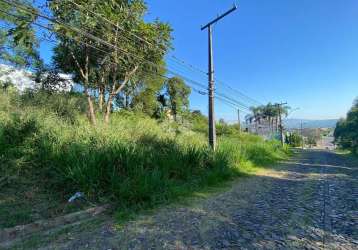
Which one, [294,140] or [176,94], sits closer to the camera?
[176,94]

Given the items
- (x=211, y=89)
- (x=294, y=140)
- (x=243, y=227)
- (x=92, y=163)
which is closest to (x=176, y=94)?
(x=211, y=89)

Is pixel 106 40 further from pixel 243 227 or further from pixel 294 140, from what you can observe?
pixel 294 140

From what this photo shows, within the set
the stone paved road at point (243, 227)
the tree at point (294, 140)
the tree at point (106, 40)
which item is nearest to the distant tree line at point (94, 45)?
the tree at point (106, 40)

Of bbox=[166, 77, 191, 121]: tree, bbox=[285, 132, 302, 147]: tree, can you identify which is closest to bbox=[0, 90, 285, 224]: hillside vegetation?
bbox=[166, 77, 191, 121]: tree

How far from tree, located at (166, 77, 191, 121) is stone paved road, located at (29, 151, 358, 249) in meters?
23.5

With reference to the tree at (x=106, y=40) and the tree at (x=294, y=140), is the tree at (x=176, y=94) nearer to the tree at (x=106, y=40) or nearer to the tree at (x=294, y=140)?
the tree at (x=106, y=40)

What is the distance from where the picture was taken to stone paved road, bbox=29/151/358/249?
16.0 ft

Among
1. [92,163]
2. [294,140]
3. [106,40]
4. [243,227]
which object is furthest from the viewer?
[294,140]

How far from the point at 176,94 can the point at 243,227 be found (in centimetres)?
2758

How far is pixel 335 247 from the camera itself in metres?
4.80

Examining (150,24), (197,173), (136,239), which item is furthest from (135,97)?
(136,239)

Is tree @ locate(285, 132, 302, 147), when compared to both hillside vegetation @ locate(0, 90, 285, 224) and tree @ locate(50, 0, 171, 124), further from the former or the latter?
hillside vegetation @ locate(0, 90, 285, 224)

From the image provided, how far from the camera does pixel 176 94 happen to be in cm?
3275

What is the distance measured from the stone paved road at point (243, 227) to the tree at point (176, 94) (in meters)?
23.5
